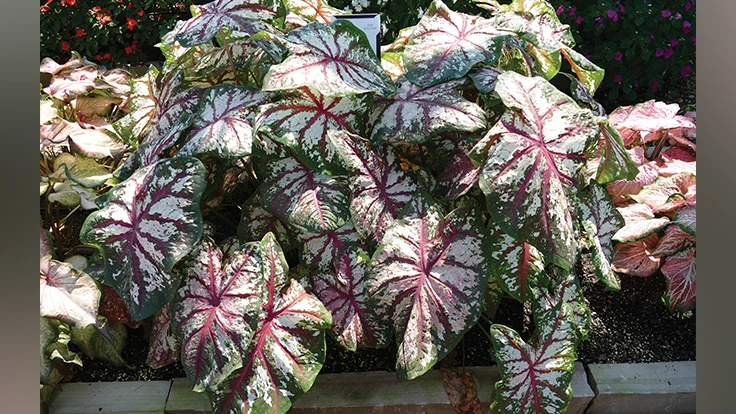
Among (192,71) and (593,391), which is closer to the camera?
(593,391)

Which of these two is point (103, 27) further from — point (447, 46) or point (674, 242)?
point (674, 242)

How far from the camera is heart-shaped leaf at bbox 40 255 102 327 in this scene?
4.89ft

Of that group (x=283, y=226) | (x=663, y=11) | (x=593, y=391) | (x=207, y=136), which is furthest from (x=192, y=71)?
(x=663, y=11)

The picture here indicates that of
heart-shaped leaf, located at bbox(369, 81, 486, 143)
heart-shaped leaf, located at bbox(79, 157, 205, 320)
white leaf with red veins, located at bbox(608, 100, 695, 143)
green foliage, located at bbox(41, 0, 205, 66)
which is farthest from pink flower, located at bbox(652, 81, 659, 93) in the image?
green foliage, located at bbox(41, 0, 205, 66)

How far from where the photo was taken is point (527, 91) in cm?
151

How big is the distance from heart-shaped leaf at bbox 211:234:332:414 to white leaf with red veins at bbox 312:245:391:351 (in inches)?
3.6

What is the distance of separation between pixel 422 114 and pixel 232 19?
55 centimetres

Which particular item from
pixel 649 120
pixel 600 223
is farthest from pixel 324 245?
pixel 649 120

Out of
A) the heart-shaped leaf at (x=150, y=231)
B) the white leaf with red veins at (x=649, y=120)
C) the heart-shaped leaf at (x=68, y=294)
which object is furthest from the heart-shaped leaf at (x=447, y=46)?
the heart-shaped leaf at (x=68, y=294)

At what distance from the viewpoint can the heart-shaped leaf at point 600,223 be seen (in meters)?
1.60

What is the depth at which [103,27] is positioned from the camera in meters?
3.61
